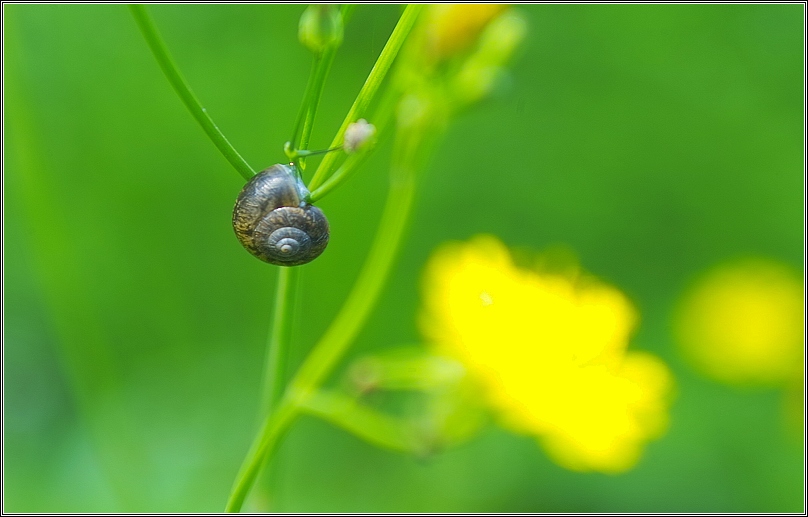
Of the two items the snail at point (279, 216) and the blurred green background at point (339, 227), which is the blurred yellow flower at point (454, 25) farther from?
the blurred green background at point (339, 227)

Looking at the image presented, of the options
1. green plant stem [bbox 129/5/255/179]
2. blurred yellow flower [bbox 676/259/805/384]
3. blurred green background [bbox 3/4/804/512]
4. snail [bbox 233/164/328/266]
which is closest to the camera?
green plant stem [bbox 129/5/255/179]

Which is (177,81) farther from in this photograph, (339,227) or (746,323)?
(746,323)

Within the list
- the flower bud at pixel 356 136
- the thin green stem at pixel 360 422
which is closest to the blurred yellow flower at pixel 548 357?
the thin green stem at pixel 360 422

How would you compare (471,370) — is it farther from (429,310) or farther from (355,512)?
(355,512)

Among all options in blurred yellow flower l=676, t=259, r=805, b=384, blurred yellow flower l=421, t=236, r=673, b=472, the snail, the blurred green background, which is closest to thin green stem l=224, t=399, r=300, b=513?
the snail

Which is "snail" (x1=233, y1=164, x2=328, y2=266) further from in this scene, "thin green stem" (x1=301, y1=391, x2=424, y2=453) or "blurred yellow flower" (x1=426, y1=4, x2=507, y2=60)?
"blurred yellow flower" (x1=426, y1=4, x2=507, y2=60)

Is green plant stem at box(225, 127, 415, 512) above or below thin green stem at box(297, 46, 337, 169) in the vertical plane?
below

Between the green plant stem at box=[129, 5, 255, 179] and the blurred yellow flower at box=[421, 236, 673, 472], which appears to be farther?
the blurred yellow flower at box=[421, 236, 673, 472]
